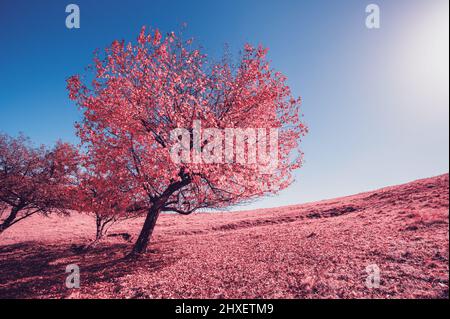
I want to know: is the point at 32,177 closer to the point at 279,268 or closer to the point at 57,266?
the point at 57,266

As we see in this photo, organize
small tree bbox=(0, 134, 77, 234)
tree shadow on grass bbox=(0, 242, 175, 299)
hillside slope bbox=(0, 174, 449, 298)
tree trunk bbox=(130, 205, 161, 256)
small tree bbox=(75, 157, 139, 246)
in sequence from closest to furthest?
1. hillside slope bbox=(0, 174, 449, 298)
2. tree shadow on grass bbox=(0, 242, 175, 299)
3. small tree bbox=(75, 157, 139, 246)
4. tree trunk bbox=(130, 205, 161, 256)
5. small tree bbox=(0, 134, 77, 234)

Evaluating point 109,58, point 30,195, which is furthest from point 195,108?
point 30,195

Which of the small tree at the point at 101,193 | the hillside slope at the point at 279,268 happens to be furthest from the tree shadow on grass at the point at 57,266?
the small tree at the point at 101,193

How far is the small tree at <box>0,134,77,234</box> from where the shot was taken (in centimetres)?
1639

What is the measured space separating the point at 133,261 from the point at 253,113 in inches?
409

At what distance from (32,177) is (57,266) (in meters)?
7.78

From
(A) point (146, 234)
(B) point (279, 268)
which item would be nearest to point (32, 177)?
(A) point (146, 234)

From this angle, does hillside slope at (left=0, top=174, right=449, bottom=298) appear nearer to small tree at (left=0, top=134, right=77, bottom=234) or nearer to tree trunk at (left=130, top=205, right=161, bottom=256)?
tree trunk at (left=130, top=205, right=161, bottom=256)

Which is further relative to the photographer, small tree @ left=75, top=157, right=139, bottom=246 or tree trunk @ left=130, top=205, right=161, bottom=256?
tree trunk @ left=130, top=205, right=161, bottom=256

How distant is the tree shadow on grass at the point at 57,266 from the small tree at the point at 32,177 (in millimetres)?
2929

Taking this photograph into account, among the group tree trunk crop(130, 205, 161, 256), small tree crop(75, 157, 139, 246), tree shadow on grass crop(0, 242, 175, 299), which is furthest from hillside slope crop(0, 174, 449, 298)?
small tree crop(75, 157, 139, 246)

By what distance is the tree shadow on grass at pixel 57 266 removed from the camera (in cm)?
971

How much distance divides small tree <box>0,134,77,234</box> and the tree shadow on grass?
9.61 ft
